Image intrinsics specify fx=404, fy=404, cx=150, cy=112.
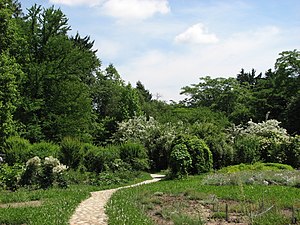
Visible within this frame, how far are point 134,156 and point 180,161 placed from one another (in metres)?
3.83

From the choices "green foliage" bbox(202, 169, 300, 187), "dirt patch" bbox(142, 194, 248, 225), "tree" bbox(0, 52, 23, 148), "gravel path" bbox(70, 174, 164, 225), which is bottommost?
"dirt patch" bbox(142, 194, 248, 225)

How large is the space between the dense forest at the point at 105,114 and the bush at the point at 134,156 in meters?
0.06

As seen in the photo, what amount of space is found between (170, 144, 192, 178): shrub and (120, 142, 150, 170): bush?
2790mm

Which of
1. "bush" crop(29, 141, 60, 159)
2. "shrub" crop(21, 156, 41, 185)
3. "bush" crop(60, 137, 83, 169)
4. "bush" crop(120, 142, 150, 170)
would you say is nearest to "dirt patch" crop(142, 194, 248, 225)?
"shrub" crop(21, 156, 41, 185)

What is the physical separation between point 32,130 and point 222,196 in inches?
781

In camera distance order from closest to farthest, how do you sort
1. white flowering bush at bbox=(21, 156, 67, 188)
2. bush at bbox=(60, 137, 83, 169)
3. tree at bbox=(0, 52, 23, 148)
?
white flowering bush at bbox=(21, 156, 67, 188), bush at bbox=(60, 137, 83, 169), tree at bbox=(0, 52, 23, 148)

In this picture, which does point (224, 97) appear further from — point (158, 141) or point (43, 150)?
point (43, 150)

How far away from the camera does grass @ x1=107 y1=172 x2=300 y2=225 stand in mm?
9117

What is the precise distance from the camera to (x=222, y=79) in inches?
2008

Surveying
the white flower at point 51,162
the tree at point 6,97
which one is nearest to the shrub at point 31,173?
the white flower at point 51,162

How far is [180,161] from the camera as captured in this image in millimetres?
19453

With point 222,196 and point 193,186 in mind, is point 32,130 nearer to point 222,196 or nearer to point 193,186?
point 193,186

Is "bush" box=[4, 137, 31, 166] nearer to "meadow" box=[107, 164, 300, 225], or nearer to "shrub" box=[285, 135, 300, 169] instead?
"meadow" box=[107, 164, 300, 225]

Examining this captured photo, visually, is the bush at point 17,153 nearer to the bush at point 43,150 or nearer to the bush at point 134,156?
the bush at point 43,150
